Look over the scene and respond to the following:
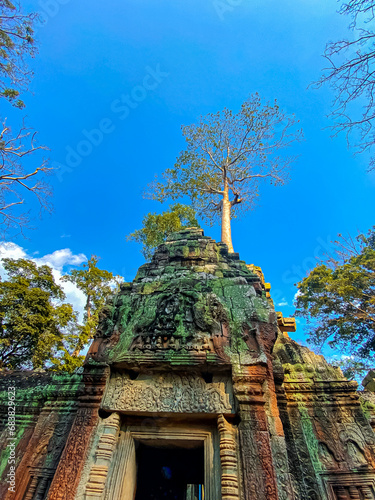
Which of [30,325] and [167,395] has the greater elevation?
[30,325]

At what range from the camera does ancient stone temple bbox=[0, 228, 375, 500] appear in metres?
3.47

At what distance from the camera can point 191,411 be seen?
149 inches

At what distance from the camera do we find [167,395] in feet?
13.0

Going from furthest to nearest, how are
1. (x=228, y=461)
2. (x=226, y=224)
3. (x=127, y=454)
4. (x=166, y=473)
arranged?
1. (x=226, y=224)
2. (x=166, y=473)
3. (x=127, y=454)
4. (x=228, y=461)

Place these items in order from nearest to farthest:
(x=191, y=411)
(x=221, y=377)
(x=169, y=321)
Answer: (x=191, y=411), (x=221, y=377), (x=169, y=321)

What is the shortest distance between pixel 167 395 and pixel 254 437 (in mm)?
1283

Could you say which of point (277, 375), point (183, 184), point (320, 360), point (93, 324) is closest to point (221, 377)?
point (277, 375)

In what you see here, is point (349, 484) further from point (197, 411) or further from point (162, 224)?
point (162, 224)

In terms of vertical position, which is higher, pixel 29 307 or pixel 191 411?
pixel 29 307

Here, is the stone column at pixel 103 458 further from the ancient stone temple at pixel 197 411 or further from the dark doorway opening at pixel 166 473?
the dark doorway opening at pixel 166 473

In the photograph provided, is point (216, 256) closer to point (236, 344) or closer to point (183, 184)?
point (236, 344)

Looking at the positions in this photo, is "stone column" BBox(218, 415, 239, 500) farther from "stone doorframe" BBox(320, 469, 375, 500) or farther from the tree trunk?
the tree trunk

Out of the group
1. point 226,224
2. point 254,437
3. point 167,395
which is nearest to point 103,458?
point 167,395

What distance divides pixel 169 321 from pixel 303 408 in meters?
2.72
